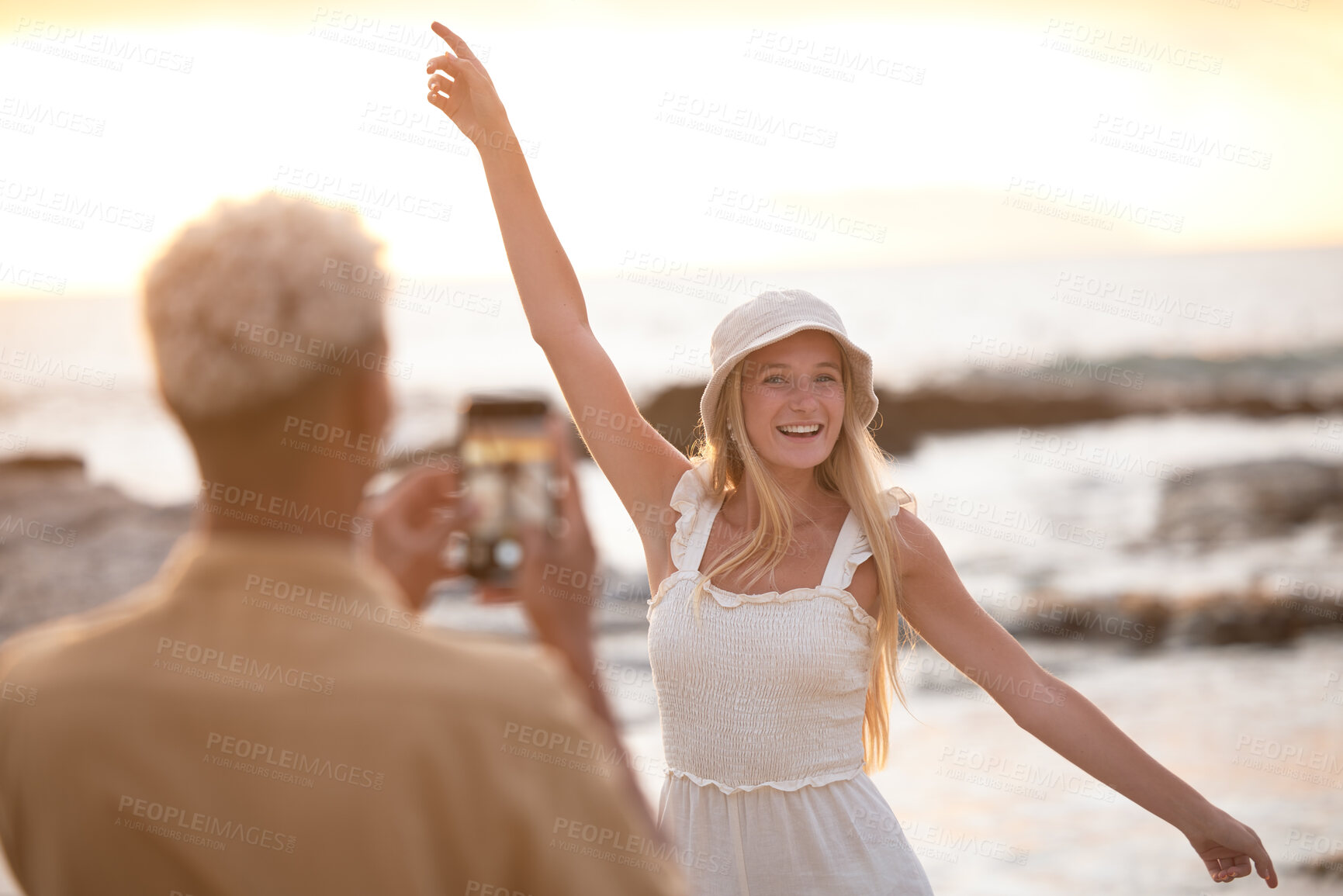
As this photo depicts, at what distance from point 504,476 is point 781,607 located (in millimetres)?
1206

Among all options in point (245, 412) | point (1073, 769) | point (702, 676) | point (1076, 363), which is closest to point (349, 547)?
point (245, 412)

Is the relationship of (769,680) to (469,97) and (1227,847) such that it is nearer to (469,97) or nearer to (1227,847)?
(1227,847)

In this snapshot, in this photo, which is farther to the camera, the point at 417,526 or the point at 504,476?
the point at 504,476

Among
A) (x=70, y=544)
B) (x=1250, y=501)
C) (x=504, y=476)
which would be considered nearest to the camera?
(x=504, y=476)

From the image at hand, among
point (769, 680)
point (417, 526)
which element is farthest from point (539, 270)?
point (417, 526)

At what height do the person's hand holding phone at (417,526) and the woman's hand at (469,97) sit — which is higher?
the woman's hand at (469,97)

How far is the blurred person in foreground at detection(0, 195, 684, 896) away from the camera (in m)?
1.06

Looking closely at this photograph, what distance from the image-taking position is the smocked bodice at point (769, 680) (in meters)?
2.66

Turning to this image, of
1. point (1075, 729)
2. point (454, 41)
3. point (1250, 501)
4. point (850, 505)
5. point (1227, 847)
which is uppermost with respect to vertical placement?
point (454, 41)

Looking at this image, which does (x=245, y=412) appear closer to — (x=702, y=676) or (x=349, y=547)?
(x=349, y=547)

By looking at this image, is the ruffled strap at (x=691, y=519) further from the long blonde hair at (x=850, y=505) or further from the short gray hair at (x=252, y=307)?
the short gray hair at (x=252, y=307)

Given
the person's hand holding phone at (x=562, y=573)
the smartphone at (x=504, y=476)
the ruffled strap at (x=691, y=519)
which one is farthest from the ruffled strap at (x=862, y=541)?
the person's hand holding phone at (x=562, y=573)

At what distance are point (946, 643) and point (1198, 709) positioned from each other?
561 centimetres

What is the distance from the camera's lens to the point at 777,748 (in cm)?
267
